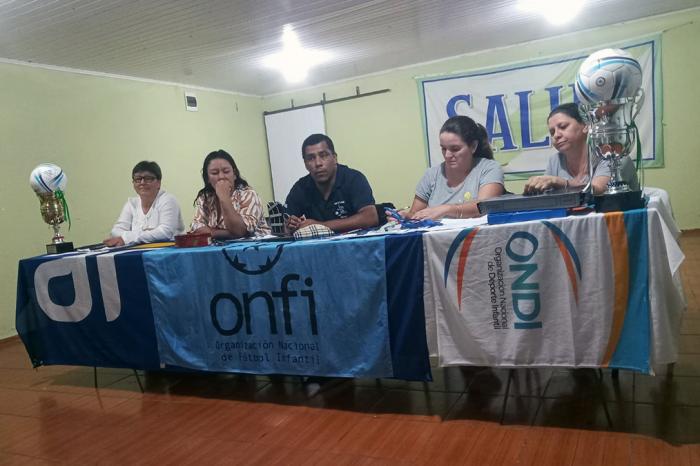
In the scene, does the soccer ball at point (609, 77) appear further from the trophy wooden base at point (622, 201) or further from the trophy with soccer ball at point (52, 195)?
the trophy with soccer ball at point (52, 195)

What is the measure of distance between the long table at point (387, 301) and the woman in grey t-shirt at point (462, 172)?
1.92 feet

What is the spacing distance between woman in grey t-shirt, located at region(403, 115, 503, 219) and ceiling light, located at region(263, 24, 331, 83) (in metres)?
2.41

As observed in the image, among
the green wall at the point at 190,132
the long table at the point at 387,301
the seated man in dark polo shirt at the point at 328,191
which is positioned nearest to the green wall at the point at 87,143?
the green wall at the point at 190,132

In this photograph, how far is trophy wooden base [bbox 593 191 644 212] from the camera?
1577 millimetres

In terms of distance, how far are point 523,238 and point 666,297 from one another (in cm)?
45

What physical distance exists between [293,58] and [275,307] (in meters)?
3.86

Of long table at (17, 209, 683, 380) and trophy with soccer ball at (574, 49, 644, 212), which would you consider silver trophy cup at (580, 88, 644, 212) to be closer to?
trophy with soccer ball at (574, 49, 644, 212)

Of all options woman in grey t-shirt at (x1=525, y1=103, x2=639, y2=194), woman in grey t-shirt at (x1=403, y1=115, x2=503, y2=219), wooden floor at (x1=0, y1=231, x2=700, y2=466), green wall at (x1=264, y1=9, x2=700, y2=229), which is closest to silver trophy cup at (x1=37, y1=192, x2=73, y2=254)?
wooden floor at (x1=0, y1=231, x2=700, y2=466)

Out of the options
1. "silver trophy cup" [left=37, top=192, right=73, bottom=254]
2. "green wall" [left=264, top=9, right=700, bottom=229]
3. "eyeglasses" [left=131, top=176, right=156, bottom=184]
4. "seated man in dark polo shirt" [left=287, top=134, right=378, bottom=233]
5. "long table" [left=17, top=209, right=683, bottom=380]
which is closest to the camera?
"long table" [left=17, top=209, right=683, bottom=380]

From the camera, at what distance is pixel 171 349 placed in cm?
231

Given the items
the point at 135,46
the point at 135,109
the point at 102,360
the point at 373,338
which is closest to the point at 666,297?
the point at 373,338

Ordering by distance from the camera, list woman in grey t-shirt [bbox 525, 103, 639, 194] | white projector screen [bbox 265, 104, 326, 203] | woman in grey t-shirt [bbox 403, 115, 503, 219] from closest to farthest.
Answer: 1. woman in grey t-shirt [bbox 525, 103, 639, 194]
2. woman in grey t-shirt [bbox 403, 115, 503, 219]
3. white projector screen [bbox 265, 104, 326, 203]

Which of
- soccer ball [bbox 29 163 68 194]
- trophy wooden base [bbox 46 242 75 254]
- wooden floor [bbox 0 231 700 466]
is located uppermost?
soccer ball [bbox 29 163 68 194]

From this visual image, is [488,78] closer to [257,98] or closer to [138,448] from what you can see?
[257,98]
